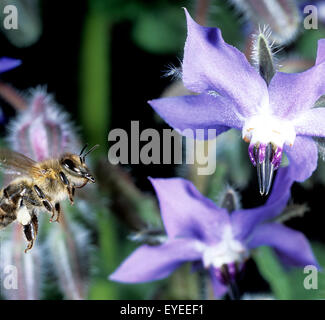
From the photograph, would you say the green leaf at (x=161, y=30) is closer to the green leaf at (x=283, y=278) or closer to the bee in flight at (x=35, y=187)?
the green leaf at (x=283, y=278)

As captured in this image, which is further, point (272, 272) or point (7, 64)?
point (272, 272)

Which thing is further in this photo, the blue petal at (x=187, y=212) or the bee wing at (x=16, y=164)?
the blue petal at (x=187, y=212)

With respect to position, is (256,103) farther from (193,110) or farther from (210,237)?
(210,237)

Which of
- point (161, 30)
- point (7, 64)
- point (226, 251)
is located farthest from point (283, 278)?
point (161, 30)

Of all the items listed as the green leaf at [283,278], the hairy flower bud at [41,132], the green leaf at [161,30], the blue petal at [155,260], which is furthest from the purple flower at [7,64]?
the green leaf at [161,30]

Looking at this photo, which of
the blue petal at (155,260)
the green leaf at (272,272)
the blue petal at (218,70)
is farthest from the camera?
the green leaf at (272,272)

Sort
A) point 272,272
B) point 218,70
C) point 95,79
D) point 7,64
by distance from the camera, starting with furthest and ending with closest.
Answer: point 95,79
point 272,272
point 7,64
point 218,70
